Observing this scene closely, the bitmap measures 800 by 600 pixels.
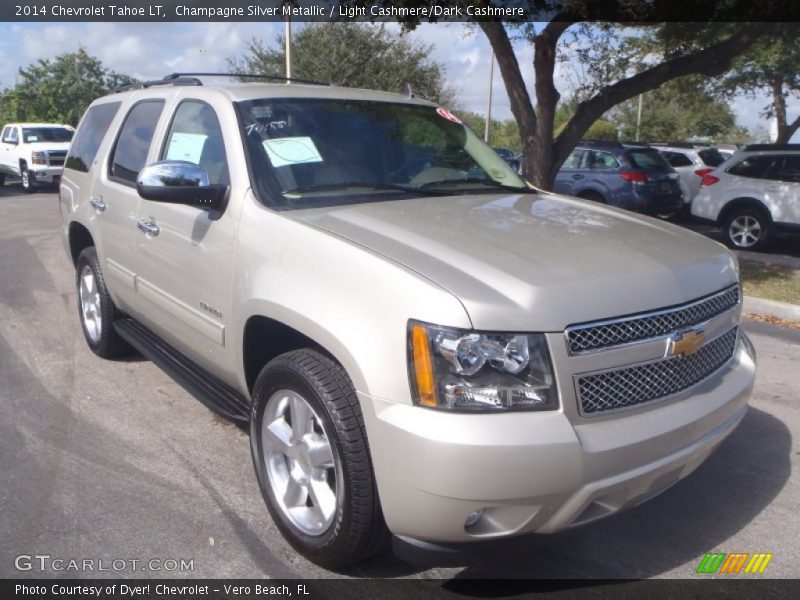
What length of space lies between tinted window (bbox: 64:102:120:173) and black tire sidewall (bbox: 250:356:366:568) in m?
3.06

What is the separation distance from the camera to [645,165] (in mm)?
14055

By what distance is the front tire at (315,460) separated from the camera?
8.64 feet

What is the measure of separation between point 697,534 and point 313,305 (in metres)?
1.99

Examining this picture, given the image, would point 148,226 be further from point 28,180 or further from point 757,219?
point 28,180

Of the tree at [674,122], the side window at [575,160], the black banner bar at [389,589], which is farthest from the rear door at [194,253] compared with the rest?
the tree at [674,122]

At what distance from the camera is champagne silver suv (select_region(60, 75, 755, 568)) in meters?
2.42

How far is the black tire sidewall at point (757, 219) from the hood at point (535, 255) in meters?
9.04

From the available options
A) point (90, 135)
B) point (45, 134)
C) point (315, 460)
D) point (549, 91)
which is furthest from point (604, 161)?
point (45, 134)

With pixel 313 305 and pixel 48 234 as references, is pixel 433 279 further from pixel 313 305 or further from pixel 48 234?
pixel 48 234

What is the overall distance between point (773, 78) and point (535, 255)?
25367 mm

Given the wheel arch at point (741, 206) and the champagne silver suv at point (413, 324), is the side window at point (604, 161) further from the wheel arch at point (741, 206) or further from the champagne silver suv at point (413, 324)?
the champagne silver suv at point (413, 324)

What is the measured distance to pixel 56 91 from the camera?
108ft

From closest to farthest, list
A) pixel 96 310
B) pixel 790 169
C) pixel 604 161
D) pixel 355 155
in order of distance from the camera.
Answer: pixel 355 155 < pixel 96 310 < pixel 790 169 < pixel 604 161

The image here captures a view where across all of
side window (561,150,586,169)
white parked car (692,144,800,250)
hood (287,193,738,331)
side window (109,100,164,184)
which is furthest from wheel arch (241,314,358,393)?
side window (561,150,586,169)
